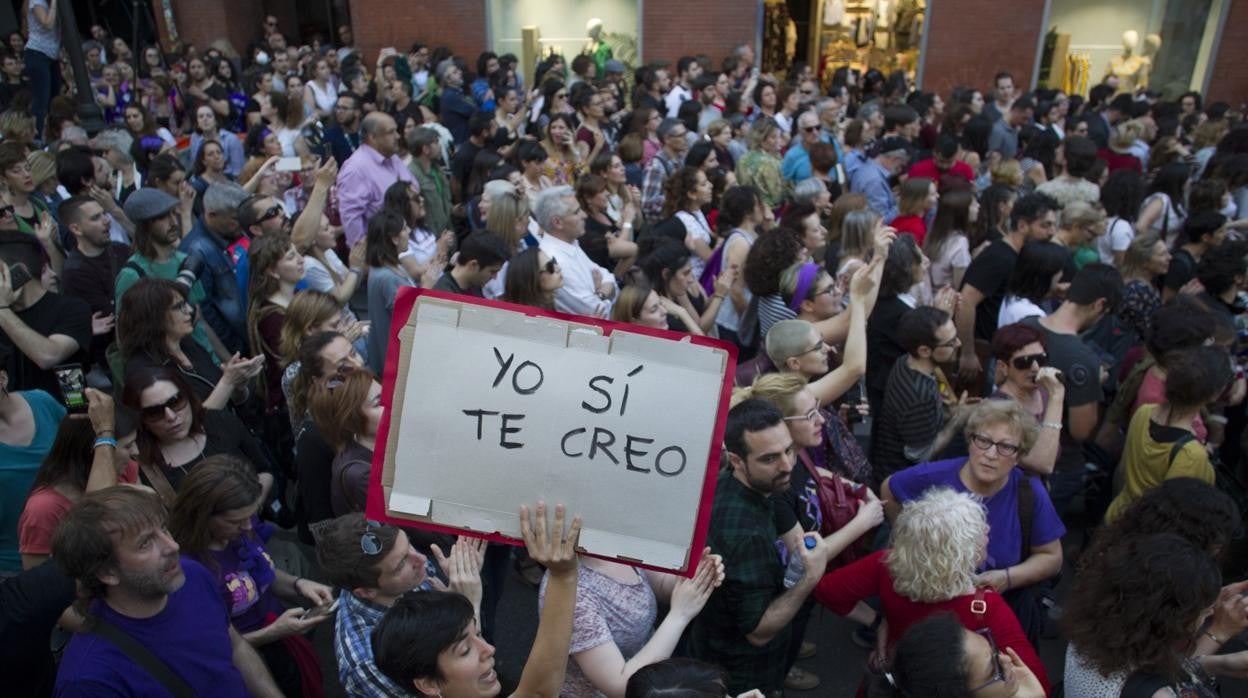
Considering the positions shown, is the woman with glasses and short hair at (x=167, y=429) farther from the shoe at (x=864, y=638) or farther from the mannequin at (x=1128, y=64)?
the mannequin at (x=1128, y=64)

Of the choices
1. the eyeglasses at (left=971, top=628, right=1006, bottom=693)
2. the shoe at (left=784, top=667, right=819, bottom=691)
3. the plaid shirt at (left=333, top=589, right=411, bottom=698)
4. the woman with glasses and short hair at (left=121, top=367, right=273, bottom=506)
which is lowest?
the shoe at (left=784, top=667, right=819, bottom=691)

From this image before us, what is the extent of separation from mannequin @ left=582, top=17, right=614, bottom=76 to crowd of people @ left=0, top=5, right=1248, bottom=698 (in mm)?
8248

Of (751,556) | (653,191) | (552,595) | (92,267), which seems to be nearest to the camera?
(552,595)

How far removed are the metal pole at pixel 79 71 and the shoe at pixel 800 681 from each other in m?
7.34

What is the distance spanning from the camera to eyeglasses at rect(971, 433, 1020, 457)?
3031mm

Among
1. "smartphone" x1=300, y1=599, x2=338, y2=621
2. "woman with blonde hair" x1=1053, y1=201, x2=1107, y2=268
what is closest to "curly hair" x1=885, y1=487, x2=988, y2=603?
"smartphone" x1=300, y1=599, x2=338, y2=621

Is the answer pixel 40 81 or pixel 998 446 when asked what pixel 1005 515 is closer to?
pixel 998 446

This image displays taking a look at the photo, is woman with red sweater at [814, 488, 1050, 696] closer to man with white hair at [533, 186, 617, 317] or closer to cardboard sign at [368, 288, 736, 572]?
cardboard sign at [368, 288, 736, 572]

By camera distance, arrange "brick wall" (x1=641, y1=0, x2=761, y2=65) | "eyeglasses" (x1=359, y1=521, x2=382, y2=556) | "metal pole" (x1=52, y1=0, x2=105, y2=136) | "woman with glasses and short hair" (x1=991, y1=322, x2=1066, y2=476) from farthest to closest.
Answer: "brick wall" (x1=641, y1=0, x2=761, y2=65)
"metal pole" (x1=52, y1=0, x2=105, y2=136)
"woman with glasses and short hair" (x1=991, y1=322, x2=1066, y2=476)
"eyeglasses" (x1=359, y1=521, x2=382, y2=556)

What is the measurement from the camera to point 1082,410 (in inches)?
156

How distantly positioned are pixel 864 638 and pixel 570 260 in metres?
2.69

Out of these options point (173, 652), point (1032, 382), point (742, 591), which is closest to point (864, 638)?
point (1032, 382)

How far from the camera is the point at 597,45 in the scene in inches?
624

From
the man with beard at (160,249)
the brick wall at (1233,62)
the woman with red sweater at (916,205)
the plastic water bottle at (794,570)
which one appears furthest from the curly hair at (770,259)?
the brick wall at (1233,62)
